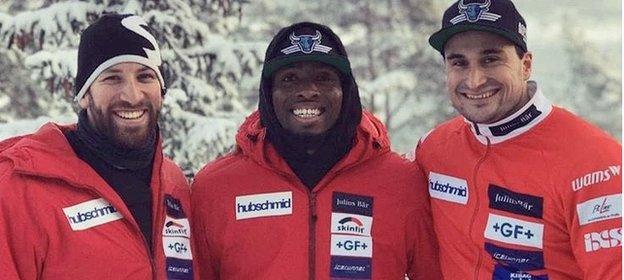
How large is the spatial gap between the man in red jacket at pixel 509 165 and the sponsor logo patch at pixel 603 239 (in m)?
0.01

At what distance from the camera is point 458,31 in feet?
14.3

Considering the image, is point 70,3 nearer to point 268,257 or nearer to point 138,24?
point 138,24

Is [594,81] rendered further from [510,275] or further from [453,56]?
[510,275]

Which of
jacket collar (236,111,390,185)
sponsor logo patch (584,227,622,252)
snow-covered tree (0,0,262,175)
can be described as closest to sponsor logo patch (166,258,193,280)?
jacket collar (236,111,390,185)

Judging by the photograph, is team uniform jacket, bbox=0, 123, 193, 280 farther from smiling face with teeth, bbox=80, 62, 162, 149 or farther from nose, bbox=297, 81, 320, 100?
nose, bbox=297, 81, 320, 100

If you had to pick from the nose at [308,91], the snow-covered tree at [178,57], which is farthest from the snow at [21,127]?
the nose at [308,91]

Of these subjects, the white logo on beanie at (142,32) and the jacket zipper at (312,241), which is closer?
the white logo on beanie at (142,32)

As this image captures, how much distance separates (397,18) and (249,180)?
1857 centimetres

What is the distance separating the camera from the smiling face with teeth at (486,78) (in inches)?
169

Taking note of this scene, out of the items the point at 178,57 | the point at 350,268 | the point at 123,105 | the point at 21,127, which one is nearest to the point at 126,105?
the point at 123,105

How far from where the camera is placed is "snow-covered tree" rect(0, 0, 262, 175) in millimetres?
8117

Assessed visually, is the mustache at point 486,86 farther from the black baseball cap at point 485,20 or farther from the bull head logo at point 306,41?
the bull head logo at point 306,41

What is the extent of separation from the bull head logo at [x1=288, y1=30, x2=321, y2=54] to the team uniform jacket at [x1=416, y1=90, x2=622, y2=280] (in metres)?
0.96

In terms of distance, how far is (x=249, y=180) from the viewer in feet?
15.7
